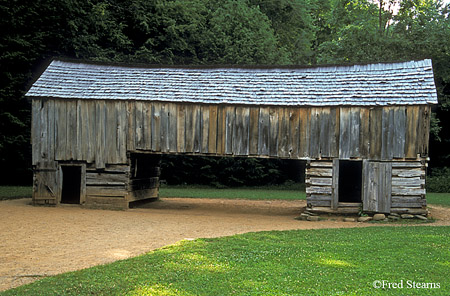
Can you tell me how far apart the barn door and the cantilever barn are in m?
0.04

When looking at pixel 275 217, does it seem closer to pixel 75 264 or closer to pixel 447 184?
pixel 75 264

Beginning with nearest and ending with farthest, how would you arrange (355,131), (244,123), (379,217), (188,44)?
(379,217), (355,131), (244,123), (188,44)

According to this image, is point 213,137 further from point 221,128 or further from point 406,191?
point 406,191

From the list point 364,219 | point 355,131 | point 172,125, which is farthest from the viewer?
point 172,125

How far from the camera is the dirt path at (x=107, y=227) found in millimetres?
11056

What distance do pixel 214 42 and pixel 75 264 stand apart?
98.5ft

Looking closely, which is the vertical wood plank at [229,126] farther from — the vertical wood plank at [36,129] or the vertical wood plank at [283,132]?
the vertical wood plank at [36,129]

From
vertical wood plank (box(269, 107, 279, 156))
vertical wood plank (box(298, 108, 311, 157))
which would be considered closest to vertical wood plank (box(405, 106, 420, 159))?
vertical wood plank (box(298, 108, 311, 157))

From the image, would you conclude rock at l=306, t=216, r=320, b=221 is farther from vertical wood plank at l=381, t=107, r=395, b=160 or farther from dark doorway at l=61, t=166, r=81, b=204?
dark doorway at l=61, t=166, r=81, b=204

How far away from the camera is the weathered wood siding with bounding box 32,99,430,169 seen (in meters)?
18.7

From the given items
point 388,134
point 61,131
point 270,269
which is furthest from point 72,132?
point 270,269

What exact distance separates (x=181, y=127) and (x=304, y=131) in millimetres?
4776

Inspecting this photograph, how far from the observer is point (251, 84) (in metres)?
20.7

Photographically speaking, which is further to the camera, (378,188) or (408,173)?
(378,188)
